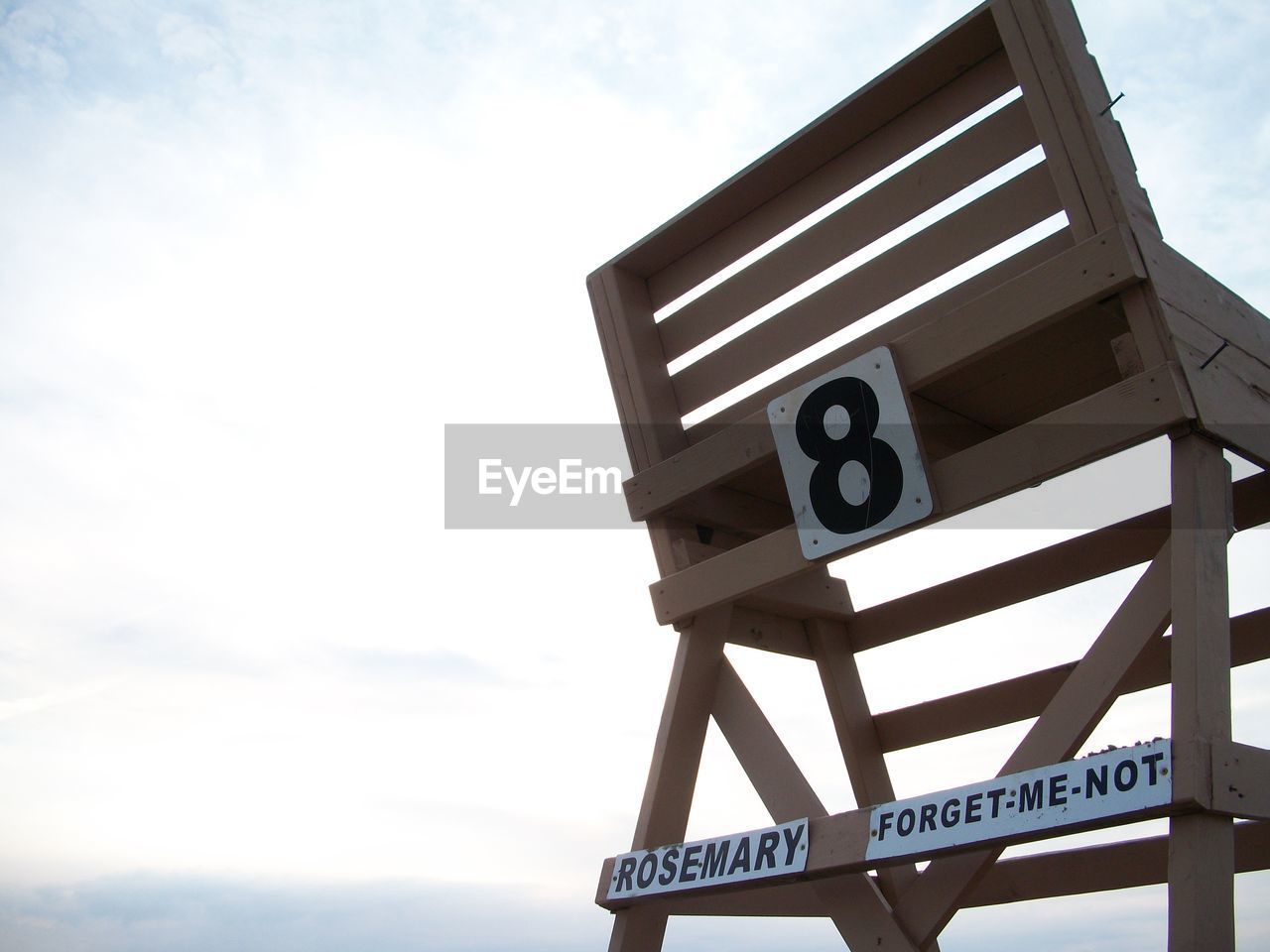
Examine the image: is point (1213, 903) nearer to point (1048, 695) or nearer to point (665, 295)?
point (1048, 695)

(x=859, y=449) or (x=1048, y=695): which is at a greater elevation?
(x=859, y=449)

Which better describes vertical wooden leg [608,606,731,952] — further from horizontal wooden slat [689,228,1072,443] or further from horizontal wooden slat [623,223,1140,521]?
horizontal wooden slat [689,228,1072,443]

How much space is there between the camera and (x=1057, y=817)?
2.61 meters

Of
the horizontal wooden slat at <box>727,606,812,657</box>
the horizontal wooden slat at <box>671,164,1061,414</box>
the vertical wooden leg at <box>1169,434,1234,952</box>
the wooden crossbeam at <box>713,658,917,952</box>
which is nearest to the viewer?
the vertical wooden leg at <box>1169,434,1234,952</box>

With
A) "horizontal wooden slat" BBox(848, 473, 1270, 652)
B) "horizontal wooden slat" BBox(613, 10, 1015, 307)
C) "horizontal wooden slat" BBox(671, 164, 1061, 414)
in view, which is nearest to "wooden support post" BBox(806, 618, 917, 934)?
"horizontal wooden slat" BBox(848, 473, 1270, 652)

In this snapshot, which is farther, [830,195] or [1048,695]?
[1048,695]

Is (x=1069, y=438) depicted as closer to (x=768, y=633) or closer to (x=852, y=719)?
(x=768, y=633)

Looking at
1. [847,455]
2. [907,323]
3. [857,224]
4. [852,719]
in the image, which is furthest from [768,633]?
[857,224]

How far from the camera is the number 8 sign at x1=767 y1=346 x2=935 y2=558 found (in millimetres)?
3225

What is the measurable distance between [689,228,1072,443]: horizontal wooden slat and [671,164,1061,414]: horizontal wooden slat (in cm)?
7

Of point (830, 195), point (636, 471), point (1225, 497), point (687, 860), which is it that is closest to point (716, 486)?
point (636, 471)

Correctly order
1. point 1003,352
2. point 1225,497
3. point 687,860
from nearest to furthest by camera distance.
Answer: point 1225,497, point 687,860, point 1003,352

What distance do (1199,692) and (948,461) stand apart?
0.87m

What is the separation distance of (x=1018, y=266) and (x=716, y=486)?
1.26m
